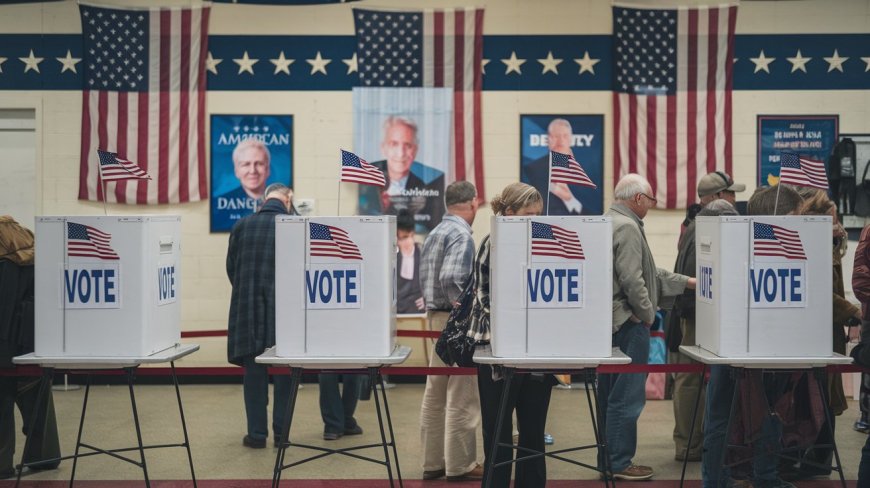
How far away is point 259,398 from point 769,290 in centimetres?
396

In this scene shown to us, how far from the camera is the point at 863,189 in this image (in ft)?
30.6

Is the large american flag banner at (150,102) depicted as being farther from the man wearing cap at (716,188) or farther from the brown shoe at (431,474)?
the man wearing cap at (716,188)

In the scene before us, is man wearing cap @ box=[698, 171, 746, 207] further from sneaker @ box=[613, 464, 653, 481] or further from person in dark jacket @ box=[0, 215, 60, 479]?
person in dark jacket @ box=[0, 215, 60, 479]

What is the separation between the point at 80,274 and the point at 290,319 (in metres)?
1.12

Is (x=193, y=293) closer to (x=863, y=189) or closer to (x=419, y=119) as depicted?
(x=419, y=119)


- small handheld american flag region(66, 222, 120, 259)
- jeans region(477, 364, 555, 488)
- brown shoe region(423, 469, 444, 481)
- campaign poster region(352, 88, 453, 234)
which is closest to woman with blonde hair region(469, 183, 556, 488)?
jeans region(477, 364, 555, 488)

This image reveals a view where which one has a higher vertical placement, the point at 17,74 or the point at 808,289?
the point at 17,74

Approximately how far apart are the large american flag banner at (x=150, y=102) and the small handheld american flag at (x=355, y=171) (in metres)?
4.90

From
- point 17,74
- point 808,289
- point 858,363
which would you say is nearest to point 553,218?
point 808,289

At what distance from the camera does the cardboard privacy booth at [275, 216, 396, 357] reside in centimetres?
462

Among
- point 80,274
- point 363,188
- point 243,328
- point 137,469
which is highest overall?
point 363,188

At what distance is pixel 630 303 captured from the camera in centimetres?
566

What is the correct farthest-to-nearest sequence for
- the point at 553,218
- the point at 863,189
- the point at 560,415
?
the point at 863,189 → the point at 560,415 → the point at 553,218

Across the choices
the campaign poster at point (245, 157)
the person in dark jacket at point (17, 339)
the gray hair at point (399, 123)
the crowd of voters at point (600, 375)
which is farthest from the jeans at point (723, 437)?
the campaign poster at point (245, 157)
